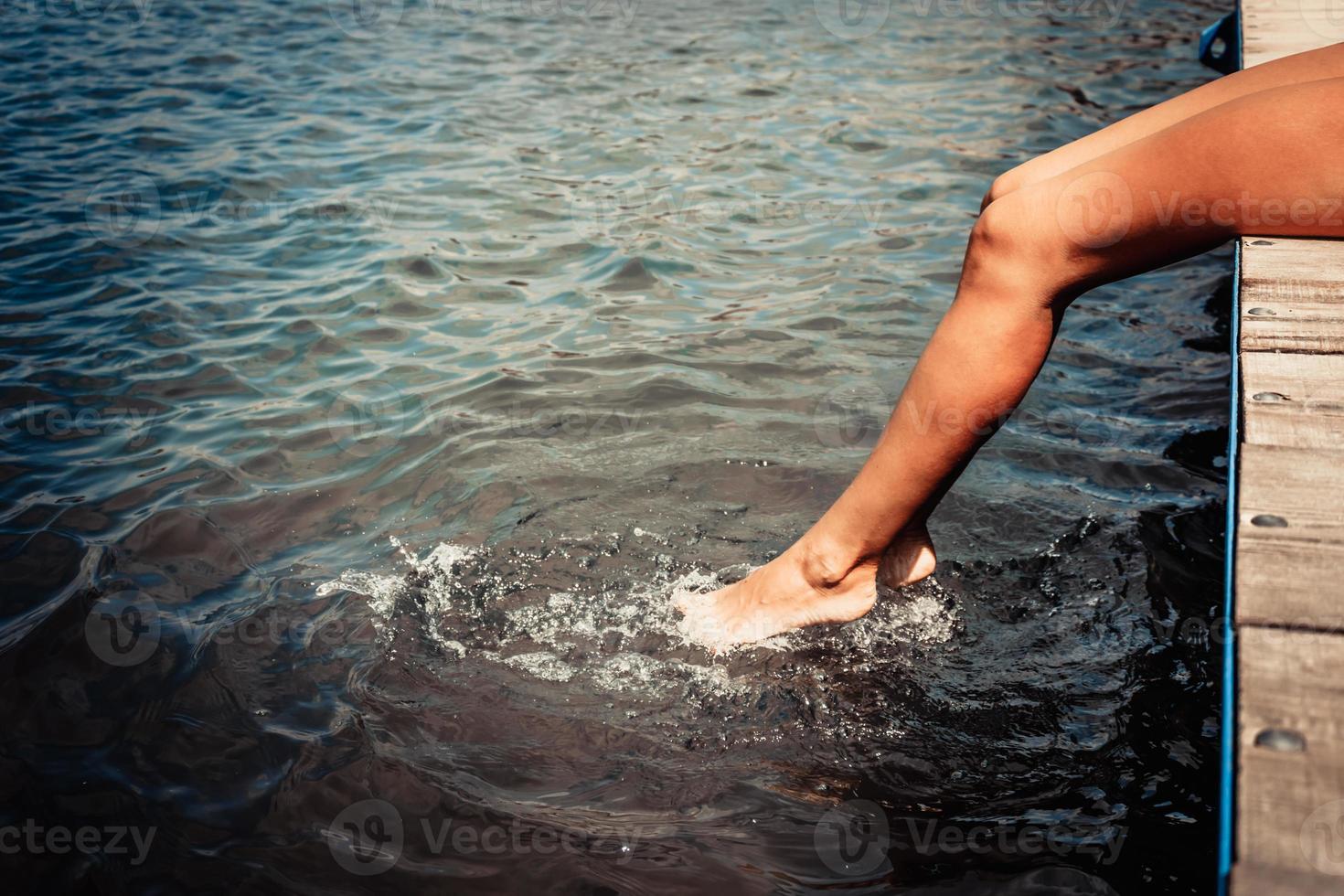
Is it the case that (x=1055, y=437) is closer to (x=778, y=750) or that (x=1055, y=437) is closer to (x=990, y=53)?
(x=778, y=750)

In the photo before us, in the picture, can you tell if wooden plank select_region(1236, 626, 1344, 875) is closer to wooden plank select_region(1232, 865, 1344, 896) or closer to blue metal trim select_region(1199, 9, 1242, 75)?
wooden plank select_region(1232, 865, 1344, 896)

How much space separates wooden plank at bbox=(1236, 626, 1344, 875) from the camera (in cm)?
95

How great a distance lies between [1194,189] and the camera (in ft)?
5.34

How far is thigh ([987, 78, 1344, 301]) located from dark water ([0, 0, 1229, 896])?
1.11 metres

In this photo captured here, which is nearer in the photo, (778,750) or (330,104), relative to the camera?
(778,750)

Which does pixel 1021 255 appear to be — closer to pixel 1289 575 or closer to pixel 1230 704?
pixel 1289 575

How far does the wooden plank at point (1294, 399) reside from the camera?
5.10 ft

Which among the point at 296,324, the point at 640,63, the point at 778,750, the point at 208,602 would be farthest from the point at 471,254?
the point at 640,63

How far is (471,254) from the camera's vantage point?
5480mm

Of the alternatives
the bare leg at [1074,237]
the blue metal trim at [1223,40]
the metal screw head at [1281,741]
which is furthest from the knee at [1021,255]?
the blue metal trim at [1223,40]

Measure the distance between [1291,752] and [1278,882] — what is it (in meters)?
0.17

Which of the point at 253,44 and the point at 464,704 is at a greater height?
the point at 253,44

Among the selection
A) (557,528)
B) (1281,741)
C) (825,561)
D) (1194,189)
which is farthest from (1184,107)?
Result: (557,528)

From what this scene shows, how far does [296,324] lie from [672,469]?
229 cm
